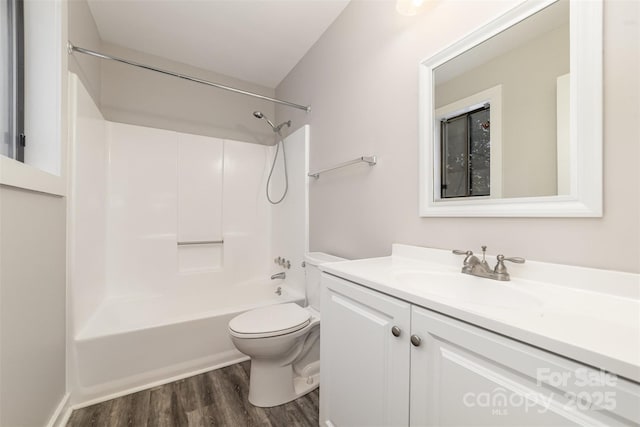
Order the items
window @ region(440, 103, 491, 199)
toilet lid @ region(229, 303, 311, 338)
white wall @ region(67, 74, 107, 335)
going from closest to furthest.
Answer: window @ region(440, 103, 491, 199) < toilet lid @ region(229, 303, 311, 338) < white wall @ region(67, 74, 107, 335)

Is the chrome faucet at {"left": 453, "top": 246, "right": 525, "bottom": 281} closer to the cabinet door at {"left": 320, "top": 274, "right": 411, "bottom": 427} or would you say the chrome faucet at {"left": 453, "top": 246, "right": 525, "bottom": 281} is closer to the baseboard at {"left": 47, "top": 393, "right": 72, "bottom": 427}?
the cabinet door at {"left": 320, "top": 274, "right": 411, "bottom": 427}

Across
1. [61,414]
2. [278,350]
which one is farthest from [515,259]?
[61,414]

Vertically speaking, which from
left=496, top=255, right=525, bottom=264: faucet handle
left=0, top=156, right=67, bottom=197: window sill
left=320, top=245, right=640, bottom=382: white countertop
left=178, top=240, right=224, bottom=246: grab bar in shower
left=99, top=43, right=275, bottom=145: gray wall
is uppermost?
left=99, top=43, right=275, bottom=145: gray wall

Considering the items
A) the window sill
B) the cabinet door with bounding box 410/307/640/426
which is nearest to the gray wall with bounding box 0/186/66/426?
the window sill

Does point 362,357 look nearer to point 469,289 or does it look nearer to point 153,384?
point 469,289

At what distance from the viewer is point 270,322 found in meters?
1.44

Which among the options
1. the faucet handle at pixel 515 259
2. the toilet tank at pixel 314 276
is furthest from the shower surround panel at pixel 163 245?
the faucet handle at pixel 515 259

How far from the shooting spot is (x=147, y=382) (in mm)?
1586

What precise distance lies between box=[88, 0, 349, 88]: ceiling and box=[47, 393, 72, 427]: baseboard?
2.42 m

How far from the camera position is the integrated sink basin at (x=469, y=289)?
0.79 metres

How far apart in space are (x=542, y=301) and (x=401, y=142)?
2.87 feet

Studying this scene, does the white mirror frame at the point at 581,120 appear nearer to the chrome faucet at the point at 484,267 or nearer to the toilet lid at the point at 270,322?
the chrome faucet at the point at 484,267

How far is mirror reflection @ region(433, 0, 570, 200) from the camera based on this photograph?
32.7 inches

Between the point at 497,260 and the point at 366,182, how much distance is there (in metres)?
0.81
